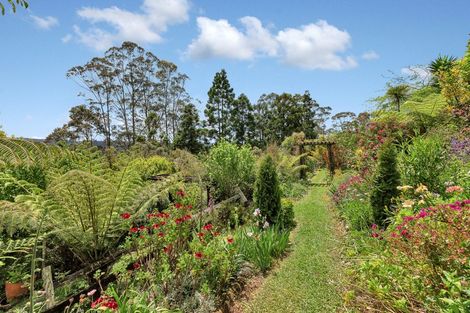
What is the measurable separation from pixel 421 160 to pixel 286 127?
2651cm

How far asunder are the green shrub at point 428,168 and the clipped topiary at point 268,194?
2.20 m

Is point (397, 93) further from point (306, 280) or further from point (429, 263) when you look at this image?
point (429, 263)

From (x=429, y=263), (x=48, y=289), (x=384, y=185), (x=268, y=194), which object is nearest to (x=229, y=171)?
(x=268, y=194)

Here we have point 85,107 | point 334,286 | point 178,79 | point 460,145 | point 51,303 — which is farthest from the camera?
point 178,79

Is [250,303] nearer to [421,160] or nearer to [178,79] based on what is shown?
[421,160]

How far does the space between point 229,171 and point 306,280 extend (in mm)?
5046

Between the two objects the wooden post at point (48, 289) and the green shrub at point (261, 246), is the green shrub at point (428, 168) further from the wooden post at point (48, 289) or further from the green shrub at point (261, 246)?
the wooden post at point (48, 289)

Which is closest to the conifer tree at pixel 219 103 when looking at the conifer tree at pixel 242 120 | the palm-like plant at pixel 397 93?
the conifer tree at pixel 242 120

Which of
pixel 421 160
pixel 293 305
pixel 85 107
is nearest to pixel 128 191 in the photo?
pixel 293 305

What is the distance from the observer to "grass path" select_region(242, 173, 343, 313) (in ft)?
10.2

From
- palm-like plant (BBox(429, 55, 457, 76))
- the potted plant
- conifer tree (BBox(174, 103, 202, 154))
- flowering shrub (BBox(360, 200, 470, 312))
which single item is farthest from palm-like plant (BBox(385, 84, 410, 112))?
conifer tree (BBox(174, 103, 202, 154))

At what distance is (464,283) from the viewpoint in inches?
76.3

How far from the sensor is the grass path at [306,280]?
3.09m

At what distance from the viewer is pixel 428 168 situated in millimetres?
4637
